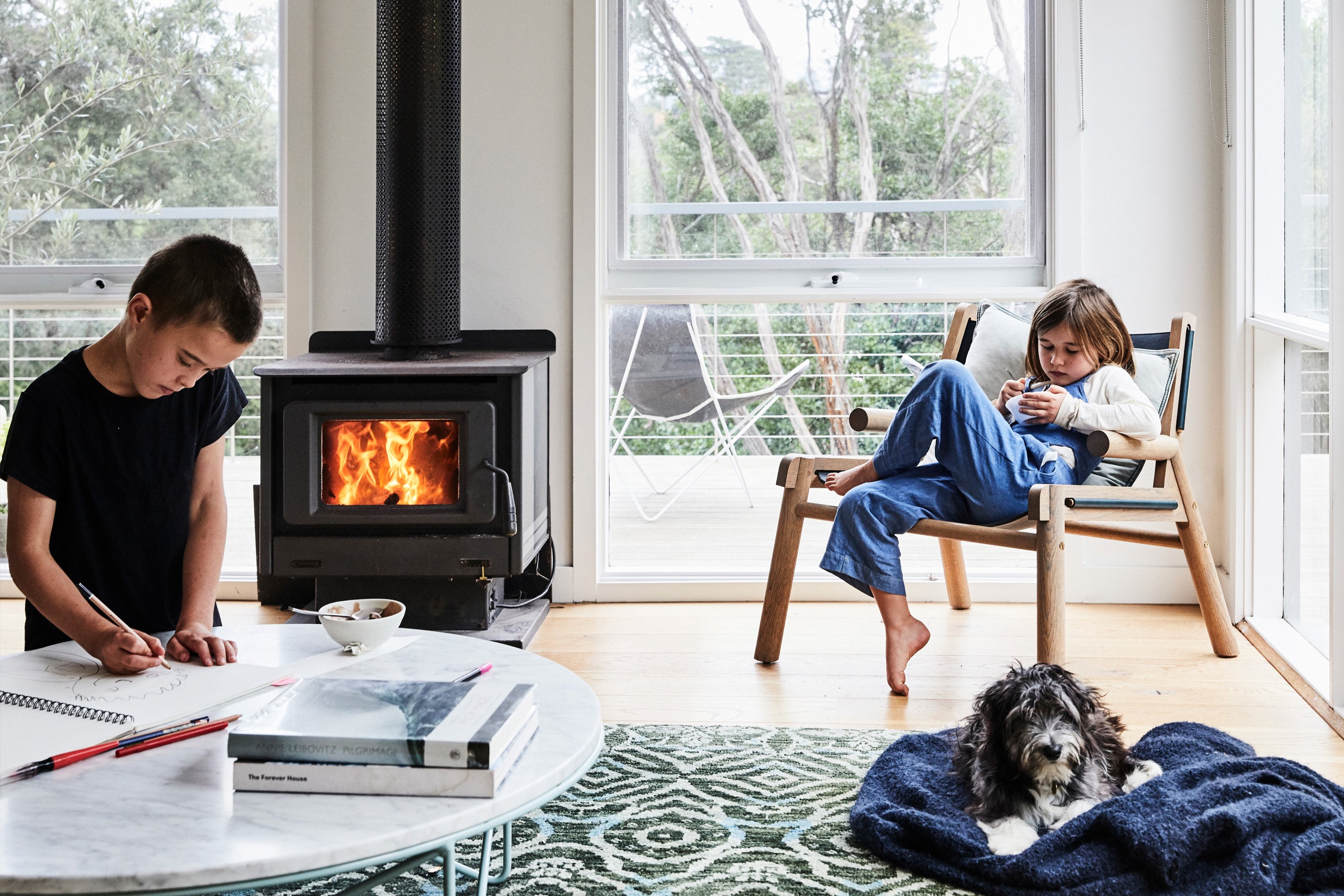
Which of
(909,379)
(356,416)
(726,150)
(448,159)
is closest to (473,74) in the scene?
(448,159)

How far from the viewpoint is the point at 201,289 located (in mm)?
1511

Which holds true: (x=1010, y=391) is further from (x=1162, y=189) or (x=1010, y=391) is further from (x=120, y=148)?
(x=120, y=148)

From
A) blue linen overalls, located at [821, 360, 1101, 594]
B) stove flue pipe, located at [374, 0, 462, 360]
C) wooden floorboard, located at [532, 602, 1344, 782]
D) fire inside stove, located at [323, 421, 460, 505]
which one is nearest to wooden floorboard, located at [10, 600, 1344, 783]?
wooden floorboard, located at [532, 602, 1344, 782]

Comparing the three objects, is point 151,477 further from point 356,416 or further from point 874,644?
point 874,644

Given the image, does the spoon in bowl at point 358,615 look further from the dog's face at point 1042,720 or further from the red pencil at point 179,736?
the dog's face at point 1042,720

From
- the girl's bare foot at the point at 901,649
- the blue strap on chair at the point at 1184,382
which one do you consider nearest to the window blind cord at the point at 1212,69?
the blue strap on chair at the point at 1184,382

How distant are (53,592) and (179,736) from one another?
0.40m

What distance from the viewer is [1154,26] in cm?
336

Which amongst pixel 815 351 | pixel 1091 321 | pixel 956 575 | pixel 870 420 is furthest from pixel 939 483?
pixel 815 351

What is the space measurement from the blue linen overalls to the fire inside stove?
0.99 metres

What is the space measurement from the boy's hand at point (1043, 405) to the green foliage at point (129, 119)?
226 centimetres

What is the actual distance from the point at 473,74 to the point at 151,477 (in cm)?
204

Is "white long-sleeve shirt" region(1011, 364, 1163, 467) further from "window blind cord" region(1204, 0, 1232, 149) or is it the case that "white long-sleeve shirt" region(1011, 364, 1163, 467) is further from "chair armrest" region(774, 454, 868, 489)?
"window blind cord" region(1204, 0, 1232, 149)

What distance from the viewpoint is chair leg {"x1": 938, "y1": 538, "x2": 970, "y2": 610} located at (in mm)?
3318
